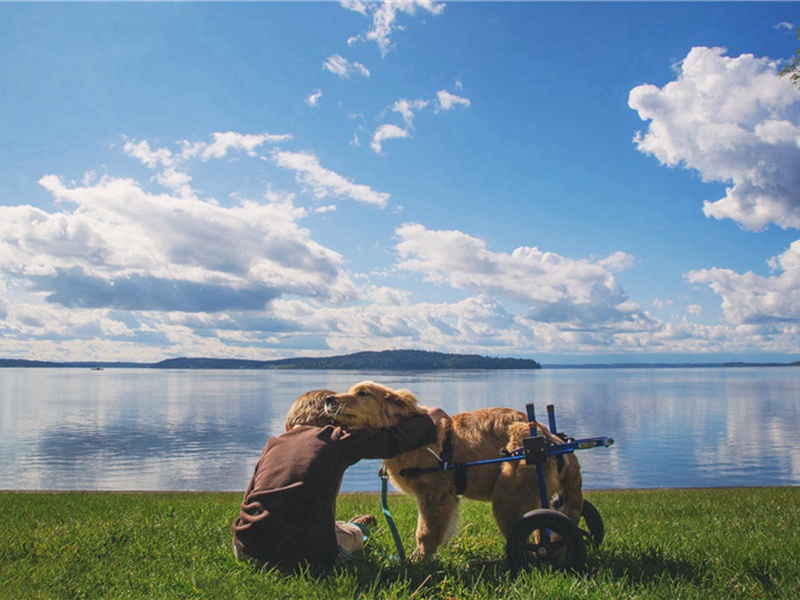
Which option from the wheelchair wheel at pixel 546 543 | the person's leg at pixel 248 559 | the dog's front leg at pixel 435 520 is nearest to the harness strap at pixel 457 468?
the dog's front leg at pixel 435 520

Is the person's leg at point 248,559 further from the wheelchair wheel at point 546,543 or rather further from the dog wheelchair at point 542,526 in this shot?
the wheelchair wheel at point 546,543

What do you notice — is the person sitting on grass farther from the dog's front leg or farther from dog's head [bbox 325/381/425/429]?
the dog's front leg

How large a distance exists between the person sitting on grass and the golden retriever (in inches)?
8.0

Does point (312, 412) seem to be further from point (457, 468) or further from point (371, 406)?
point (457, 468)

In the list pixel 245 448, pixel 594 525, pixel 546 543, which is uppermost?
pixel 546 543

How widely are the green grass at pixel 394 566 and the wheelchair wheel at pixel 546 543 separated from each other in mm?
121

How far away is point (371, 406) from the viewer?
480cm

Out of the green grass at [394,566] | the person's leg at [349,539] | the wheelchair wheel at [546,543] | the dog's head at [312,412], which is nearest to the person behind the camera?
the green grass at [394,566]

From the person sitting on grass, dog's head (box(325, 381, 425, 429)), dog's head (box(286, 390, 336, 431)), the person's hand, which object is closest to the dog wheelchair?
the person's hand

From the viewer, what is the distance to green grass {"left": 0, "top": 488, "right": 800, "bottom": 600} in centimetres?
416

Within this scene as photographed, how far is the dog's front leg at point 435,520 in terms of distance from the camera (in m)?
5.01

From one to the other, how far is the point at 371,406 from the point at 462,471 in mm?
970

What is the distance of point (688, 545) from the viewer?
5.43m

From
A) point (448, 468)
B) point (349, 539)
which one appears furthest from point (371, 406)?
point (349, 539)
